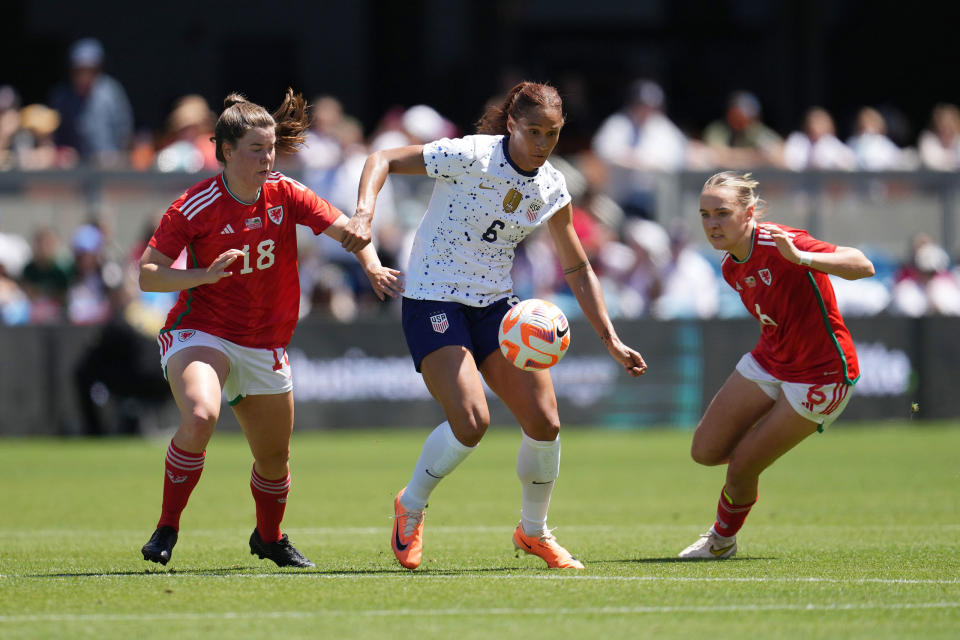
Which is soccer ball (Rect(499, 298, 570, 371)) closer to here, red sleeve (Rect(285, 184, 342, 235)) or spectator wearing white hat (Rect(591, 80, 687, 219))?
red sleeve (Rect(285, 184, 342, 235))

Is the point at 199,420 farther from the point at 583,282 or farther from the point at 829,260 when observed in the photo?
the point at 829,260

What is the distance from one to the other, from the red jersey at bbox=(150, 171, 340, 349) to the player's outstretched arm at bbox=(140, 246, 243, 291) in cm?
7

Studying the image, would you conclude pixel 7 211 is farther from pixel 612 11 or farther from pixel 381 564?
pixel 612 11

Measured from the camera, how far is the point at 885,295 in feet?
53.4

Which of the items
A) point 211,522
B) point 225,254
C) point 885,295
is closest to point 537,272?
point 885,295

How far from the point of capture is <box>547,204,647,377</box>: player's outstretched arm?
23.0ft

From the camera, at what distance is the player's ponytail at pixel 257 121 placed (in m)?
6.62

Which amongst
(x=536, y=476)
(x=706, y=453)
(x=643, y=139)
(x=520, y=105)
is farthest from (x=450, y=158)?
(x=643, y=139)

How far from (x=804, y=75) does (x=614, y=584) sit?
18.8 metres

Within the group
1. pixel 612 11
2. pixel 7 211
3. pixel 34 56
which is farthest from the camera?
pixel 612 11

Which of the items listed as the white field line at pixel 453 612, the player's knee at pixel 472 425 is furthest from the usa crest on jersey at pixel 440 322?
the white field line at pixel 453 612

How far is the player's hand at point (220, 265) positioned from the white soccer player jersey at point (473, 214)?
0.95 meters

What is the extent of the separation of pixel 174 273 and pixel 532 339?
1702 mm

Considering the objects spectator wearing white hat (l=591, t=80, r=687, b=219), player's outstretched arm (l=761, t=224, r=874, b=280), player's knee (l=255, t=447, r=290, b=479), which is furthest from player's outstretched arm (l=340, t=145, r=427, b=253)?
spectator wearing white hat (l=591, t=80, r=687, b=219)
